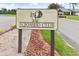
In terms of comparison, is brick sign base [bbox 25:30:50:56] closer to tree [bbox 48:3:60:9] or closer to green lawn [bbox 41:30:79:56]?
green lawn [bbox 41:30:79:56]

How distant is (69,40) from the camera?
3111mm

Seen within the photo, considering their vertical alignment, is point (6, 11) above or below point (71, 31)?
above

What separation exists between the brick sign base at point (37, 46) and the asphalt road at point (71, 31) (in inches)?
5.2

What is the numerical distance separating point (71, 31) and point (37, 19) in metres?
0.23

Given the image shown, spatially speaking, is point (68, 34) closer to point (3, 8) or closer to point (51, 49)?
point (51, 49)

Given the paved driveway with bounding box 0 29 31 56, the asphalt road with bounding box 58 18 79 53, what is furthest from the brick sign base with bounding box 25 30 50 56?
the asphalt road with bounding box 58 18 79 53

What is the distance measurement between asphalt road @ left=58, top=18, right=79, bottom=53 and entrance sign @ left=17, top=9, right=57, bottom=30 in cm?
6

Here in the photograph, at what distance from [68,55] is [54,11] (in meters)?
0.29

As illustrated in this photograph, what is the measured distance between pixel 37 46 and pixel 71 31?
9.2 inches

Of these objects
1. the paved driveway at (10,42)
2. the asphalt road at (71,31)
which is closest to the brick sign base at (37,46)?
the paved driveway at (10,42)

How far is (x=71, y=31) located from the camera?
3.10 m

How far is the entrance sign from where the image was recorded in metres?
3.06

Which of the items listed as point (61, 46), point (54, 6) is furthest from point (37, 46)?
point (54, 6)

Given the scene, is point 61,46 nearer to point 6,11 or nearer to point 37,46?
point 37,46
